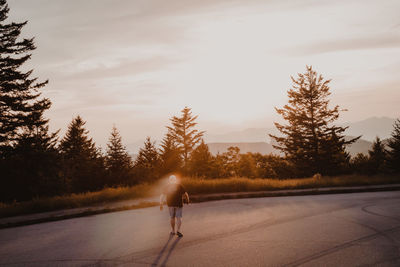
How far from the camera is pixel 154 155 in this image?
53.0m

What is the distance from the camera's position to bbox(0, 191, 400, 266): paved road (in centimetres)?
598

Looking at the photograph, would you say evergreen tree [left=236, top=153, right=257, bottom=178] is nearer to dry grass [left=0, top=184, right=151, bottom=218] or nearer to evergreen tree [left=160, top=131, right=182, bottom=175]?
evergreen tree [left=160, top=131, right=182, bottom=175]

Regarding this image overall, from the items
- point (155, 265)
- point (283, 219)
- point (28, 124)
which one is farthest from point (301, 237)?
point (28, 124)

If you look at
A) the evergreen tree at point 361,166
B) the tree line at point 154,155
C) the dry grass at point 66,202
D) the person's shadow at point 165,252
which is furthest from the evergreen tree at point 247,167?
the person's shadow at point 165,252

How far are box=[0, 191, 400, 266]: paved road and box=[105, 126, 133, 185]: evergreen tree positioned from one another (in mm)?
31603

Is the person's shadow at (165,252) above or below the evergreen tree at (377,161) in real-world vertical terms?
below

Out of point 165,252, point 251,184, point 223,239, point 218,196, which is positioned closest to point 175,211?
point 223,239

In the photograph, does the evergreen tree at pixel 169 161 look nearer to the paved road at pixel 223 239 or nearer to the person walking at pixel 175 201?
the paved road at pixel 223 239

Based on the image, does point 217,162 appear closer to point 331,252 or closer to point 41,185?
point 41,185

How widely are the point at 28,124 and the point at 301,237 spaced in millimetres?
28434

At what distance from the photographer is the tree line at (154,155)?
91.2 ft

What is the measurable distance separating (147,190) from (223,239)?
10140mm

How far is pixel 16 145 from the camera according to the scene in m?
28.4

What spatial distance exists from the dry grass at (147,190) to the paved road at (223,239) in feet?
9.01
